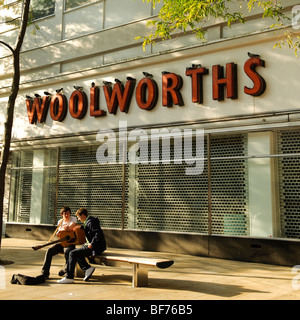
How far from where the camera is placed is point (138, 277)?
23.5ft

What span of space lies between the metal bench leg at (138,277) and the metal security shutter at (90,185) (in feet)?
20.8

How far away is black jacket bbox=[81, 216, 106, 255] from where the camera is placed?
7516mm

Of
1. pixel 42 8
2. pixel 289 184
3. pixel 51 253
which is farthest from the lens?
pixel 42 8

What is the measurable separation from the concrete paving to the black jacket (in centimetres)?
64

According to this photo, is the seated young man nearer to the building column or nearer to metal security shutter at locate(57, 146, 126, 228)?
the building column

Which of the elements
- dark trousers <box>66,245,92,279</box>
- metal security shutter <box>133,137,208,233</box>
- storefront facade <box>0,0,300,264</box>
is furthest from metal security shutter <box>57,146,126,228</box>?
dark trousers <box>66,245,92,279</box>

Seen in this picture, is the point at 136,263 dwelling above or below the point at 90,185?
below

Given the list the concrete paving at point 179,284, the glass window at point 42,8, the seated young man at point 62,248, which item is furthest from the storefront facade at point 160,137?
the seated young man at point 62,248

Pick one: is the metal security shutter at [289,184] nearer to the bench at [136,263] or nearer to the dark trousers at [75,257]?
the bench at [136,263]

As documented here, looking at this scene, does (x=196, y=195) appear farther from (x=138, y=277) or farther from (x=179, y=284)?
(x=138, y=277)

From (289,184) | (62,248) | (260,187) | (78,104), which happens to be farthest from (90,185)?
(289,184)

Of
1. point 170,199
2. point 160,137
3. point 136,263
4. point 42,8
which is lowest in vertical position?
point 136,263

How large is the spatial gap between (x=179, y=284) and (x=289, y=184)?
449 cm
